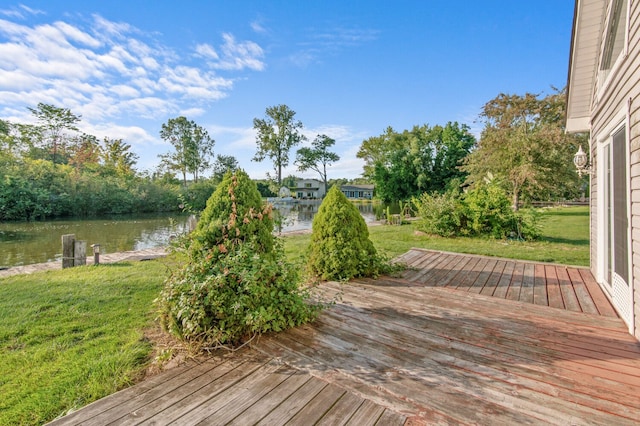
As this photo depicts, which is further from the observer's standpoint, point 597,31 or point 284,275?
point 597,31

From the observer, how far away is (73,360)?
2266 millimetres

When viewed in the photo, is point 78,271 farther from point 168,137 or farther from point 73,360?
point 168,137

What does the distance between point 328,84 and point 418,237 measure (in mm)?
7162

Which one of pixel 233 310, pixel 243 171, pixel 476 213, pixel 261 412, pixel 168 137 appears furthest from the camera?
pixel 168 137

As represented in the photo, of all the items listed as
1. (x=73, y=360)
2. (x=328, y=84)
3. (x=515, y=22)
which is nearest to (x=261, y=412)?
(x=73, y=360)

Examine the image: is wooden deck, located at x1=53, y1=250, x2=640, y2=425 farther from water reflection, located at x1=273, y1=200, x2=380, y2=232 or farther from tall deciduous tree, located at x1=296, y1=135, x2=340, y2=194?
tall deciduous tree, located at x1=296, y1=135, x2=340, y2=194

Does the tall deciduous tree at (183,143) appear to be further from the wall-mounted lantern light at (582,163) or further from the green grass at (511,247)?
the wall-mounted lantern light at (582,163)

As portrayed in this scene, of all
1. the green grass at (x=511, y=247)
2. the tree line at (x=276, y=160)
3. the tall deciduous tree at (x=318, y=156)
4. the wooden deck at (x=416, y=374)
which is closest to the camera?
the wooden deck at (x=416, y=374)

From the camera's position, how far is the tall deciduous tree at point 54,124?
2662cm

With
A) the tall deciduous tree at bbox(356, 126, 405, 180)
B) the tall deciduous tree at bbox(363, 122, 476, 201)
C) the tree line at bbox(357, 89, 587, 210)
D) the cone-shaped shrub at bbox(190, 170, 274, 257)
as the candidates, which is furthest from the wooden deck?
the tall deciduous tree at bbox(356, 126, 405, 180)

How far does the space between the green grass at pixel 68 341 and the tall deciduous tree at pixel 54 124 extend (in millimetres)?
31309

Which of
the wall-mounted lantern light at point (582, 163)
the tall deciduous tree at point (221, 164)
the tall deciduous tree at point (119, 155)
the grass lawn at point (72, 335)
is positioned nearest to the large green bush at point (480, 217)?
the grass lawn at point (72, 335)

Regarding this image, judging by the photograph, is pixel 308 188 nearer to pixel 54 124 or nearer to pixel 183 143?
pixel 183 143

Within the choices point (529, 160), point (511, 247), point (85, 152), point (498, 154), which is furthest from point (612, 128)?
point (85, 152)
